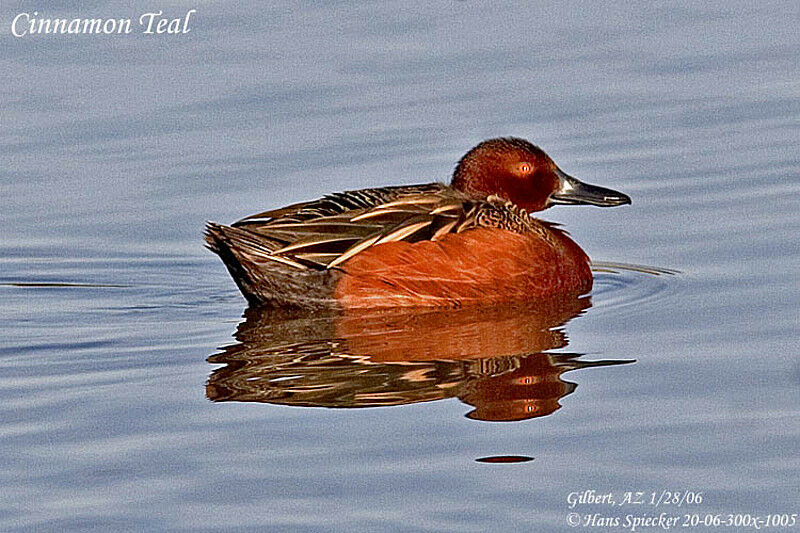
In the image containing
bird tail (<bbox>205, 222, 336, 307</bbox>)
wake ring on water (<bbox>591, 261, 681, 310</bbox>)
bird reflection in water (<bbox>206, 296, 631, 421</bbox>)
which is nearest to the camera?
bird reflection in water (<bbox>206, 296, 631, 421</bbox>)

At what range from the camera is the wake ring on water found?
10445 millimetres

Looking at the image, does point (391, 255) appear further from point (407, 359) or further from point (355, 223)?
point (407, 359)

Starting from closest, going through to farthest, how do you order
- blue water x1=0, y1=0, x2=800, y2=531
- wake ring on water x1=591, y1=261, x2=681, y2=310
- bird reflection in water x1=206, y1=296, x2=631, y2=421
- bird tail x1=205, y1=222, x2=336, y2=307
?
blue water x1=0, y1=0, x2=800, y2=531
bird reflection in water x1=206, y1=296, x2=631, y2=421
wake ring on water x1=591, y1=261, x2=681, y2=310
bird tail x1=205, y1=222, x2=336, y2=307

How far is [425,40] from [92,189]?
382cm

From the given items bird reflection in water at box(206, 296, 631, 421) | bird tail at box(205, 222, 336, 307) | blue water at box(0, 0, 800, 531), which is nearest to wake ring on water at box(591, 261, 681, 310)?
blue water at box(0, 0, 800, 531)

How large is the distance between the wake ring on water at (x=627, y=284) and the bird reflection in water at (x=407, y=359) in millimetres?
180

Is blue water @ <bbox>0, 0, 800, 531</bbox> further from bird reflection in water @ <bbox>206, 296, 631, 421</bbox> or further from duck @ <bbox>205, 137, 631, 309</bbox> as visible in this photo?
duck @ <bbox>205, 137, 631, 309</bbox>

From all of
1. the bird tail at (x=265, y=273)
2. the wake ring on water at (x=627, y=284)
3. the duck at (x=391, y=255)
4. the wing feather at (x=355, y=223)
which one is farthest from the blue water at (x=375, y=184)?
the wing feather at (x=355, y=223)

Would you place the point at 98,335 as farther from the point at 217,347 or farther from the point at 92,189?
the point at 92,189

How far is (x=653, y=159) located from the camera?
12922 mm

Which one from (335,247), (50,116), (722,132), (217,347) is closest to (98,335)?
(217,347)

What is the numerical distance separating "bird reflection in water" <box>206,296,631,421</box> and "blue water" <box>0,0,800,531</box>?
0.33ft

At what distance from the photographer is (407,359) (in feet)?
30.2

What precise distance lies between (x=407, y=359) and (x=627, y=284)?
6.95 ft
